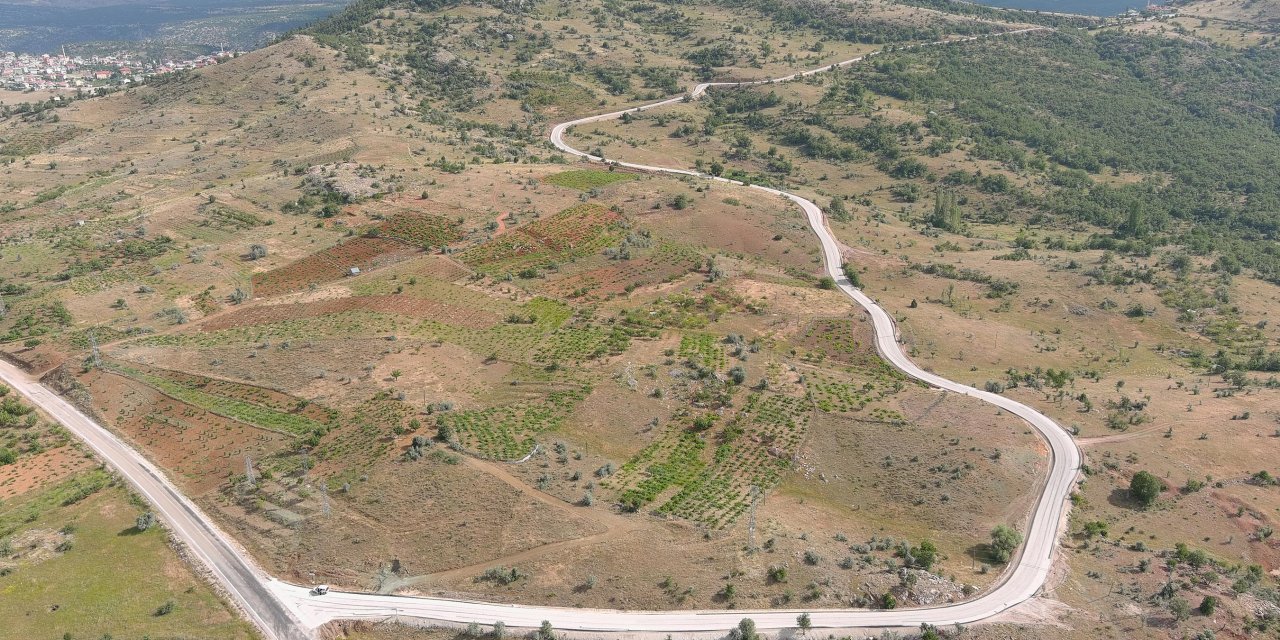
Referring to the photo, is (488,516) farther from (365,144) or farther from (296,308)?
(365,144)

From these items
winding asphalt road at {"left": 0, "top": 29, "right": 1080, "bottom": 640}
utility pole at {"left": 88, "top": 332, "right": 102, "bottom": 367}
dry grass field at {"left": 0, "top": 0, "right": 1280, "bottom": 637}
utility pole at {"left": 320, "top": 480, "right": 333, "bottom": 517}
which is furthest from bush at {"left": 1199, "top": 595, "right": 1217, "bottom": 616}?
utility pole at {"left": 88, "top": 332, "right": 102, "bottom": 367}

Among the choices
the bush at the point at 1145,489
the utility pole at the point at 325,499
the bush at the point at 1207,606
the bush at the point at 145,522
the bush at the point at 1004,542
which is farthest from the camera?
the bush at the point at 1145,489

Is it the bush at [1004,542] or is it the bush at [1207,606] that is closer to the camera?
the bush at [1207,606]

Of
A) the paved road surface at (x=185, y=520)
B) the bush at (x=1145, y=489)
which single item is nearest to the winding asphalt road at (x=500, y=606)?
the paved road surface at (x=185, y=520)

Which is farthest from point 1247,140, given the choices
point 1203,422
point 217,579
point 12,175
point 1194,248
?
point 12,175

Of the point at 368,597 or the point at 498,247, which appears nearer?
the point at 368,597

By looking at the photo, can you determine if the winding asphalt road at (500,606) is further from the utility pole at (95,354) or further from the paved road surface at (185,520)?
the utility pole at (95,354)

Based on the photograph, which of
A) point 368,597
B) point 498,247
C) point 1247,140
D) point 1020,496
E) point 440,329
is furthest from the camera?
point 1247,140

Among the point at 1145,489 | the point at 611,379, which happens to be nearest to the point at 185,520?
the point at 611,379

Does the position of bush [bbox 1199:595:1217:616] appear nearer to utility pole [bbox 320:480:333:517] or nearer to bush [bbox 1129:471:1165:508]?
bush [bbox 1129:471:1165:508]

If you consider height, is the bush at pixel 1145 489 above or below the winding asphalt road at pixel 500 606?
above

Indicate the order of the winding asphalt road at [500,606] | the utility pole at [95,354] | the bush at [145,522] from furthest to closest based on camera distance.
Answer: the utility pole at [95,354]
the bush at [145,522]
the winding asphalt road at [500,606]
